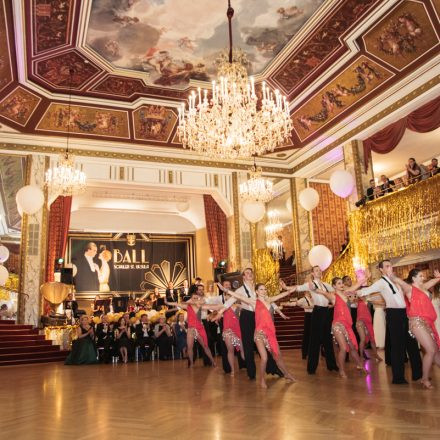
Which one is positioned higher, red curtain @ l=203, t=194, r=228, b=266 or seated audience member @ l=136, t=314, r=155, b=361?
red curtain @ l=203, t=194, r=228, b=266

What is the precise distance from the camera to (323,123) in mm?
12750

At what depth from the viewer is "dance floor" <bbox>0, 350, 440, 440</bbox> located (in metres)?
3.05

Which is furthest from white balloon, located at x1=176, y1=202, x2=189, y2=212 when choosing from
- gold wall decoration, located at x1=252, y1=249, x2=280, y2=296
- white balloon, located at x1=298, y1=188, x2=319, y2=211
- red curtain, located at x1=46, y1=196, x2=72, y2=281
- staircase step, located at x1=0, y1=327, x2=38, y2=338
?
staircase step, located at x1=0, y1=327, x2=38, y2=338

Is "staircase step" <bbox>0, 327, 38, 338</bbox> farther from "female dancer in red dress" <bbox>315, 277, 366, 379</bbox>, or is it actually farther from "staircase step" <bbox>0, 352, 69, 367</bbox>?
"female dancer in red dress" <bbox>315, 277, 366, 379</bbox>

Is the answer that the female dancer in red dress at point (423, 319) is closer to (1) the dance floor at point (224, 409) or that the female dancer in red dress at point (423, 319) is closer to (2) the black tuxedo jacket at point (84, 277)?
(1) the dance floor at point (224, 409)

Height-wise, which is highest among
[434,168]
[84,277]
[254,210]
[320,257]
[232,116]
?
[232,116]

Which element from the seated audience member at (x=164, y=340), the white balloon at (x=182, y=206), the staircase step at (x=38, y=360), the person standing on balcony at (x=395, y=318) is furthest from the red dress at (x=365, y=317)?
the white balloon at (x=182, y=206)

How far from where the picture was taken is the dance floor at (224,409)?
10.0 ft

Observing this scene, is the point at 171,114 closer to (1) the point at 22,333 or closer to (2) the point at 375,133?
(2) the point at 375,133

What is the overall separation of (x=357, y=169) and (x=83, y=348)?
26.8 ft

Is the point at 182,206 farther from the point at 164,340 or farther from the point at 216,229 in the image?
the point at 164,340

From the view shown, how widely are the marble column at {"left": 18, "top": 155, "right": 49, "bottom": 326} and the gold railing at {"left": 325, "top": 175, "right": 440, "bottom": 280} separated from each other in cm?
792

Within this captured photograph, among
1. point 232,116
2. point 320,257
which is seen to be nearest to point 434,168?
point 320,257

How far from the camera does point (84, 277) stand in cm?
1878
